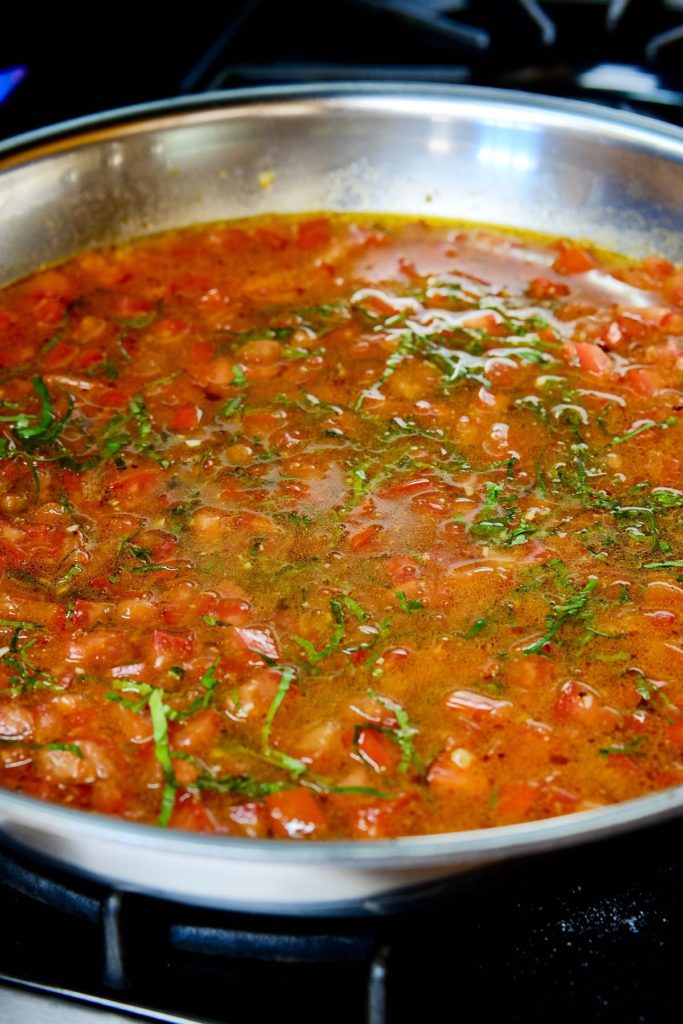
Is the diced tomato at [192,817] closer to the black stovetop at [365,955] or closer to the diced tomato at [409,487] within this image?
the black stovetop at [365,955]

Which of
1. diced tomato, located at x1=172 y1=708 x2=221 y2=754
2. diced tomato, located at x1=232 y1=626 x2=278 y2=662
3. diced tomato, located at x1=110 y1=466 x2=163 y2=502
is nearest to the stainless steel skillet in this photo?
diced tomato, located at x1=110 y1=466 x2=163 y2=502

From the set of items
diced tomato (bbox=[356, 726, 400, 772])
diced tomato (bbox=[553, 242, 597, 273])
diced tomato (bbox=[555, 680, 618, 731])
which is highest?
diced tomato (bbox=[553, 242, 597, 273])

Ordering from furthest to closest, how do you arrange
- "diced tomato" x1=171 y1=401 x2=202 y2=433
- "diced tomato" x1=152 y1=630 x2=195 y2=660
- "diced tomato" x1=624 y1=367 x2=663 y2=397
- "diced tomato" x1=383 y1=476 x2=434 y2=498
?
"diced tomato" x1=624 y1=367 x2=663 y2=397
"diced tomato" x1=171 y1=401 x2=202 y2=433
"diced tomato" x1=383 y1=476 x2=434 y2=498
"diced tomato" x1=152 y1=630 x2=195 y2=660

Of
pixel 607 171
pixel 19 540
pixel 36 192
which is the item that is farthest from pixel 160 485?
pixel 607 171

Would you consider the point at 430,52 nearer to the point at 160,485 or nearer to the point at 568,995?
the point at 160,485

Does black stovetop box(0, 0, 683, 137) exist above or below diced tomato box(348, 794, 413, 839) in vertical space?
above

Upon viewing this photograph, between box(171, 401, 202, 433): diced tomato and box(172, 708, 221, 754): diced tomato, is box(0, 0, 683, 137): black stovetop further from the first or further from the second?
box(172, 708, 221, 754): diced tomato

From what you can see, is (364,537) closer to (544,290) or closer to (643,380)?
(643,380)

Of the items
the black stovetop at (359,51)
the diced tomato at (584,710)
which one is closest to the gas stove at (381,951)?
the diced tomato at (584,710)
